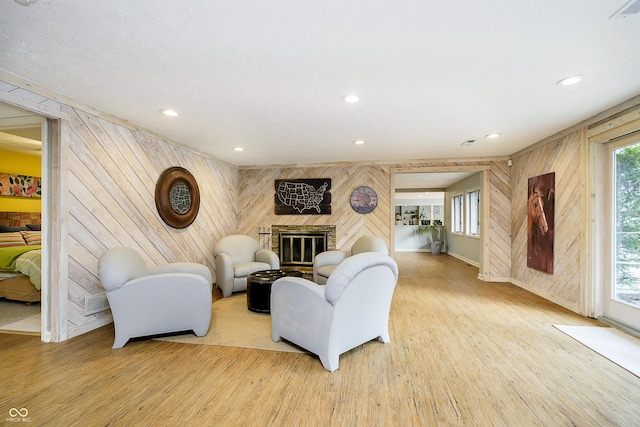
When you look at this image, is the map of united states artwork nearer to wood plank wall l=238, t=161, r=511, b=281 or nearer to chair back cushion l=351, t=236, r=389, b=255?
wood plank wall l=238, t=161, r=511, b=281

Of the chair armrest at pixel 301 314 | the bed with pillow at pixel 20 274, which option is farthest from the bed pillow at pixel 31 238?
the chair armrest at pixel 301 314

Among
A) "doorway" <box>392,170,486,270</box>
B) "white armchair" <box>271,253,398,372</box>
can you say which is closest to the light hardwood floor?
"white armchair" <box>271,253,398,372</box>

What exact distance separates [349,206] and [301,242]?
1.29 meters

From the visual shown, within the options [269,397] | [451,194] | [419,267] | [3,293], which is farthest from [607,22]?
[451,194]

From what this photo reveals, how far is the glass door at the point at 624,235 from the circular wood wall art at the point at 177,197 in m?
5.67

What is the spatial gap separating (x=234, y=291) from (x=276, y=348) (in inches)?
83.0

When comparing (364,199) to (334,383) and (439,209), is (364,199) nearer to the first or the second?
(334,383)

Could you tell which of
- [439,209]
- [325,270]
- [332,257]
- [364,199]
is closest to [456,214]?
[439,209]

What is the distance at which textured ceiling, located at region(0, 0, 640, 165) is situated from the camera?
166cm

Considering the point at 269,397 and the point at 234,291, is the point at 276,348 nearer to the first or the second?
the point at 269,397

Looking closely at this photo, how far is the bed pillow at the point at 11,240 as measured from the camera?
15.0 ft

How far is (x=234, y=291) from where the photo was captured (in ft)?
15.2

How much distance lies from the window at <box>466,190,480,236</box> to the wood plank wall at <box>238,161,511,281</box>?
2.51 meters

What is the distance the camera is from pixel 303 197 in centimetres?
625
